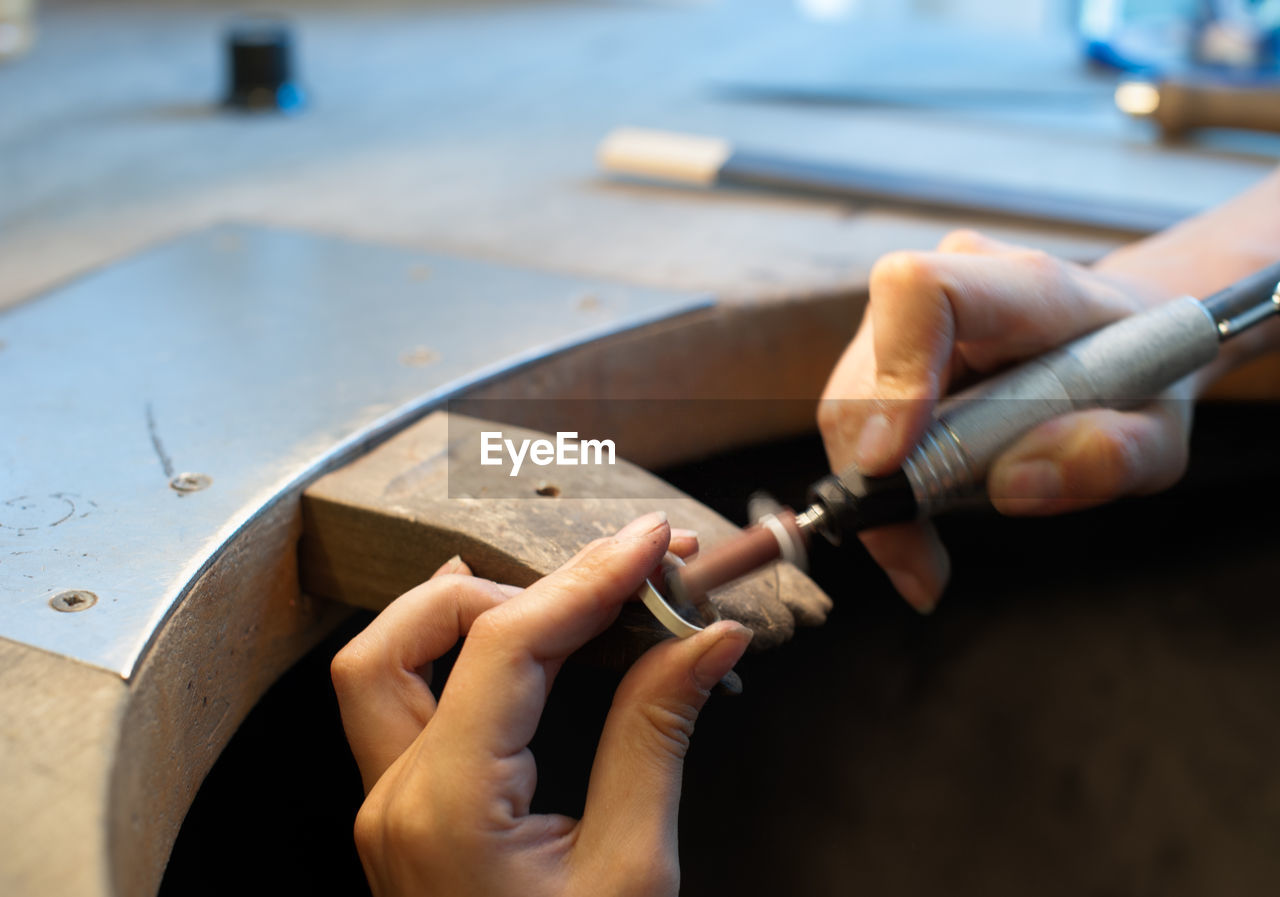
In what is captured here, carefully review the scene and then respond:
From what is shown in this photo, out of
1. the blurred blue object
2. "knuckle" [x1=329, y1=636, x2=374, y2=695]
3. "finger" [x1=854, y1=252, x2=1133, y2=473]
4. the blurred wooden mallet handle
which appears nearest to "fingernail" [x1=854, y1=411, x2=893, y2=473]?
"finger" [x1=854, y1=252, x2=1133, y2=473]

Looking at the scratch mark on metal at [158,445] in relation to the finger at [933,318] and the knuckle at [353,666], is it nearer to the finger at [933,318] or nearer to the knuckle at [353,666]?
the knuckle at [353,666]

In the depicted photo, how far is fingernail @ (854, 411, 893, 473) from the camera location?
422 millimetres

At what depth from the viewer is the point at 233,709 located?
41 cm

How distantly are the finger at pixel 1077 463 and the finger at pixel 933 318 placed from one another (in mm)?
43

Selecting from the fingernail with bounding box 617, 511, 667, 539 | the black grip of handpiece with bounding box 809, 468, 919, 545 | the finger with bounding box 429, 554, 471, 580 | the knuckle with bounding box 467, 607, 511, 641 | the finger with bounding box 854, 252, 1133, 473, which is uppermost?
the finger with bounding box 854, 252, 1133, 473

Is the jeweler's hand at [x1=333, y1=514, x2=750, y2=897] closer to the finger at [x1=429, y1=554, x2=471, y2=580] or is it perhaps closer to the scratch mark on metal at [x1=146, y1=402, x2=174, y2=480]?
the finger at [x1=429, y1=554, x2=471, y2=580]

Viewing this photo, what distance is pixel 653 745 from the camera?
1.22 feet

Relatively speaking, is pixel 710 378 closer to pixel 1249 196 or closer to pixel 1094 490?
pixel 1094 490

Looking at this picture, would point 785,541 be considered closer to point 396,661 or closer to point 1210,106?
point 396,661

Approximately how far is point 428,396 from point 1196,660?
608mm

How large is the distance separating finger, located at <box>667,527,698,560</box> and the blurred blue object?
0.97m

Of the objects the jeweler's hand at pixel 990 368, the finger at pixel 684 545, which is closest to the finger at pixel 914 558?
the jeweler's hand at pixel 990 368

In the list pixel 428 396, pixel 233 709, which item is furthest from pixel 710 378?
pixel 233 709

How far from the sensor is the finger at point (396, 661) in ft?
1.26
